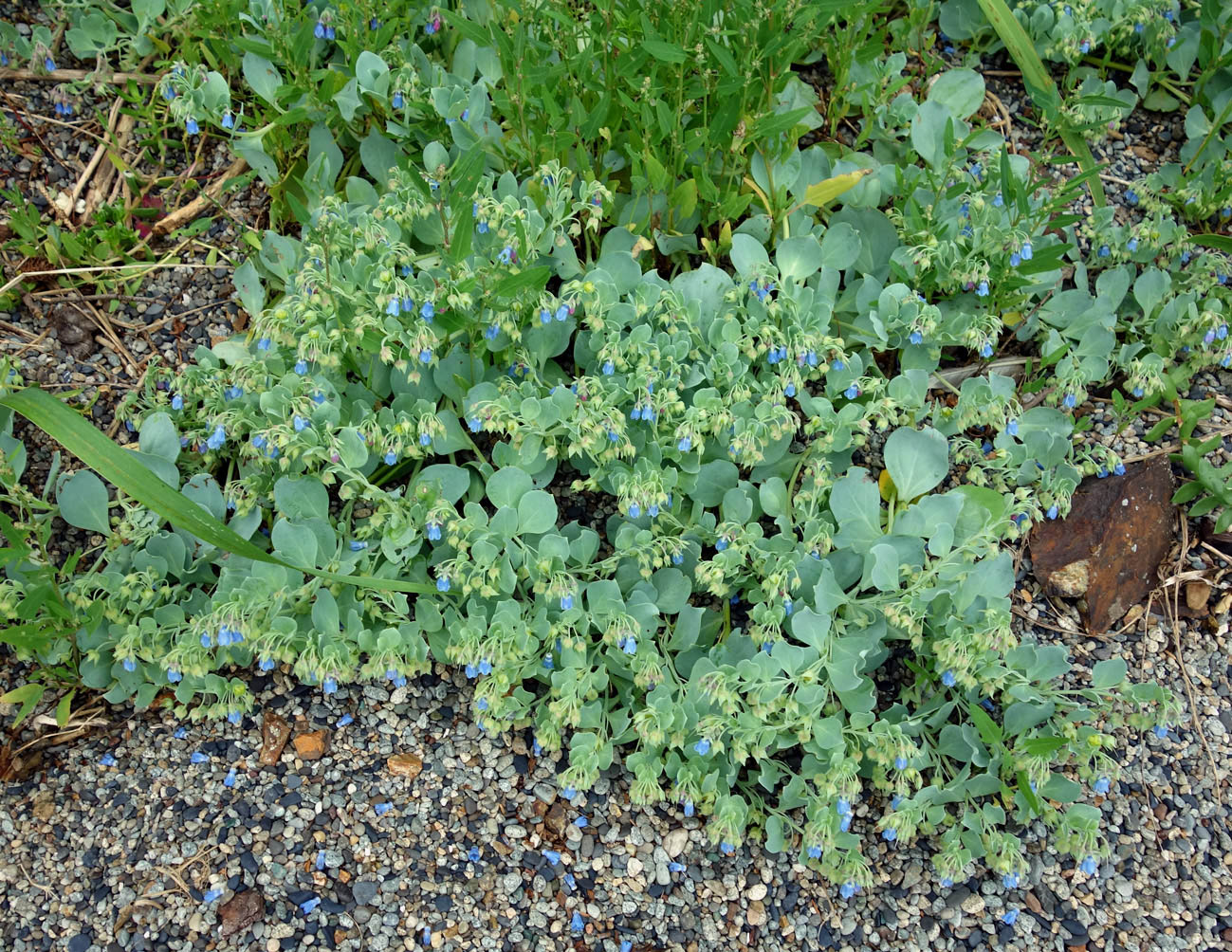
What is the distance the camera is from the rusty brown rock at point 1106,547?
2859 millimetres

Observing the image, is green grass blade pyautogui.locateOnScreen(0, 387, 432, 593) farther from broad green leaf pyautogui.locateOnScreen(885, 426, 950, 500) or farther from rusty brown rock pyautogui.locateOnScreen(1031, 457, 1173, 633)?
rusty brown rock pyautogui.locateOnScreen(1031, 457, 1173, 633)

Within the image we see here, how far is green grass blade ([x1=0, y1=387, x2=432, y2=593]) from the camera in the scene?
229 cm

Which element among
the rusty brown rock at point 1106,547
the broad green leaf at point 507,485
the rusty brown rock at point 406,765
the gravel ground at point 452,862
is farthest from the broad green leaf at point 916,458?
the rusty brown rock at point 406,765

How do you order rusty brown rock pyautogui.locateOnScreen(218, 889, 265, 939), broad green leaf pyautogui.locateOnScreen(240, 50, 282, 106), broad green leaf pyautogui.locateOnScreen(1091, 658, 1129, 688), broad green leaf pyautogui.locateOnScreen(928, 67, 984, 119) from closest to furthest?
rusty brown rock pyautogui.locateOnScreen(218, 889, 265, 939)
broad green leaf pyautogui.locateOnScreen(1091, 658, 1129, 688)
broad green leaf pyautogui.locateOnScreen(240, 50, 282, 106)
broad green leaf pyautogui.locateOnScreen(928, 67, 984, 119)

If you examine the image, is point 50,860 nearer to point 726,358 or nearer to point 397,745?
point 397,745

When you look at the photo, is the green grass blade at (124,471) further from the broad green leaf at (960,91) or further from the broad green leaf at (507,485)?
the broad green leaf at (960,91)

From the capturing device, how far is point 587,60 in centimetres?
286

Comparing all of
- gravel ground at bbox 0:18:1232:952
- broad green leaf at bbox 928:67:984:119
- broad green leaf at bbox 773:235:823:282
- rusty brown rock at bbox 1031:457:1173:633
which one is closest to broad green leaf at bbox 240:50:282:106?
broad green leaf at bbox 773:235:823:282

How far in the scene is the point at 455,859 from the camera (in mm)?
2436

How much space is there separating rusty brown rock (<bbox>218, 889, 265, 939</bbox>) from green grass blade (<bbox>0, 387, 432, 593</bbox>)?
72 cm

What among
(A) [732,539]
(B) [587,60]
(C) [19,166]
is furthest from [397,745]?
(C) [19,166]

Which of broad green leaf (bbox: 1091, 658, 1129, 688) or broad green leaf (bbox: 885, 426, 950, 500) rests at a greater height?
broad green leaf (bbox: 885, 426, 950, 500)

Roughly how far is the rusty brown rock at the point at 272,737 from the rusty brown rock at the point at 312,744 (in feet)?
0.11

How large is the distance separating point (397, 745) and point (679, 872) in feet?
2.47
